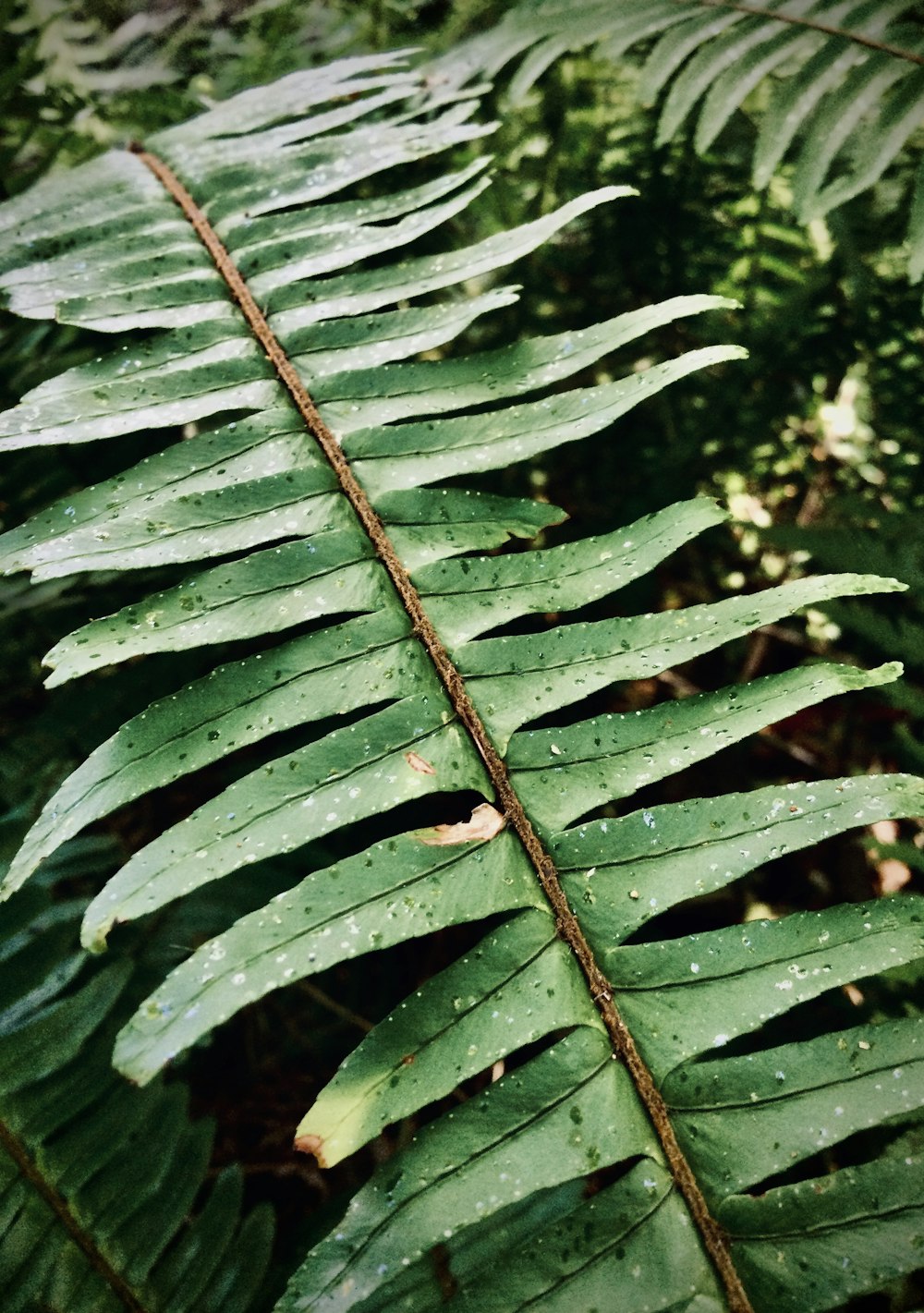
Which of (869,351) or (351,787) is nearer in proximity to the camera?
(351,787)

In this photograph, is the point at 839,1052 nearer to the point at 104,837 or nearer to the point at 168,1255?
→ the point at 168,1255

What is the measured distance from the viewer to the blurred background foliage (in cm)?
135

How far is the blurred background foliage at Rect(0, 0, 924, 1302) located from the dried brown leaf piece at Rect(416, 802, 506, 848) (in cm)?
79

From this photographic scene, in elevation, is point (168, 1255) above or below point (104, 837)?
below

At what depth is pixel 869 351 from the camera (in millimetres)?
1500

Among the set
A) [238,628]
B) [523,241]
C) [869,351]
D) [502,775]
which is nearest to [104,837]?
[238,628]

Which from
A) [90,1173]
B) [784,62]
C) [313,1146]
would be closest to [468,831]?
[313,1146]

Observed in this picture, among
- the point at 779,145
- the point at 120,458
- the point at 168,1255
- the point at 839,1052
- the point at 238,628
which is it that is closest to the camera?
the point at 839,1052

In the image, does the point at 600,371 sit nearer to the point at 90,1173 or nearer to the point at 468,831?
the point at 468,831

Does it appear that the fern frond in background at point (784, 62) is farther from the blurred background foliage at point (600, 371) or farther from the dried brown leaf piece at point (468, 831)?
the dried brown leaf piece at point (468, 831)

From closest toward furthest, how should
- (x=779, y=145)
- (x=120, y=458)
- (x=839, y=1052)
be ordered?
(x=839, y=1052) < (x=779, y=145) < (x=120, y=458)

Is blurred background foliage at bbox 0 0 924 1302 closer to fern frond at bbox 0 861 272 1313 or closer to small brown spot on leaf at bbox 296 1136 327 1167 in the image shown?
fern frond at bbox 0 861 272 1313

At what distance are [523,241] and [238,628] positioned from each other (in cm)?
56

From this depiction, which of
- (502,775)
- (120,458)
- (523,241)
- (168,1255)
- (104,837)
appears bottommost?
(168,1255)
